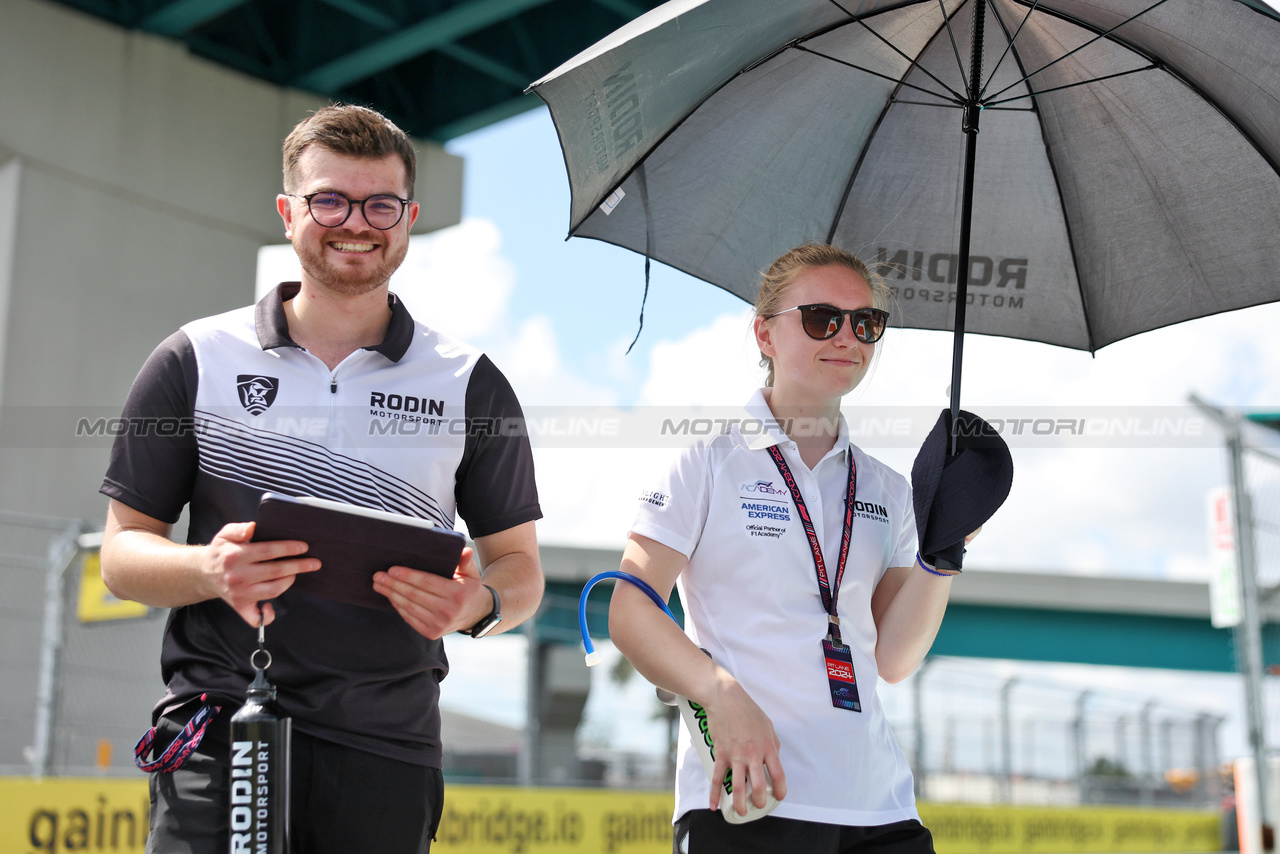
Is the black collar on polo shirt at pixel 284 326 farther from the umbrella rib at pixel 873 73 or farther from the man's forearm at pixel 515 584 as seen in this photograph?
the umbrella rib at pixel 873 73

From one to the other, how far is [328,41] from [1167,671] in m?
30.3

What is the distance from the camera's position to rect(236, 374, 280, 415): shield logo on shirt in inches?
111

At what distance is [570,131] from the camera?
9.90 feet

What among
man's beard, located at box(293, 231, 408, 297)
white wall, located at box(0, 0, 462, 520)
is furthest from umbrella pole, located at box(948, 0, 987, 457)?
white wall, located at box(0, 0, 462, 520)

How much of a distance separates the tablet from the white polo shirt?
726 mm

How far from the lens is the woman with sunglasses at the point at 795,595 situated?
2.76 m

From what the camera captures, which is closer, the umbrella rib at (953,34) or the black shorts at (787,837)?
the black shorts at (787,837)

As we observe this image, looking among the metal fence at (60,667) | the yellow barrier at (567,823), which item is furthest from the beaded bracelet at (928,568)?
the metal fence at (60,667)

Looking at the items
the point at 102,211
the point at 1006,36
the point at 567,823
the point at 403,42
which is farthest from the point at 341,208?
the point at 102,211

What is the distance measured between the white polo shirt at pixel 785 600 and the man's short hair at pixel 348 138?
107 centimetres

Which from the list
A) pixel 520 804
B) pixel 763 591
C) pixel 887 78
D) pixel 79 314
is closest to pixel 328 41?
pixel 79 314

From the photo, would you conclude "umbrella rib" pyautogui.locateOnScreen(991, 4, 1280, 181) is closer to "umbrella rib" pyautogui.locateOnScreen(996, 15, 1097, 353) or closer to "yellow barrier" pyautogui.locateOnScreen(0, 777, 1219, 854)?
"umbrella rib" pyautogui.locateOnScreen(996, 15, 1097, 353)

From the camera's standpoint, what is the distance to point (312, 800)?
101 inches

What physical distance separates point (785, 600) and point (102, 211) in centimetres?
1381
